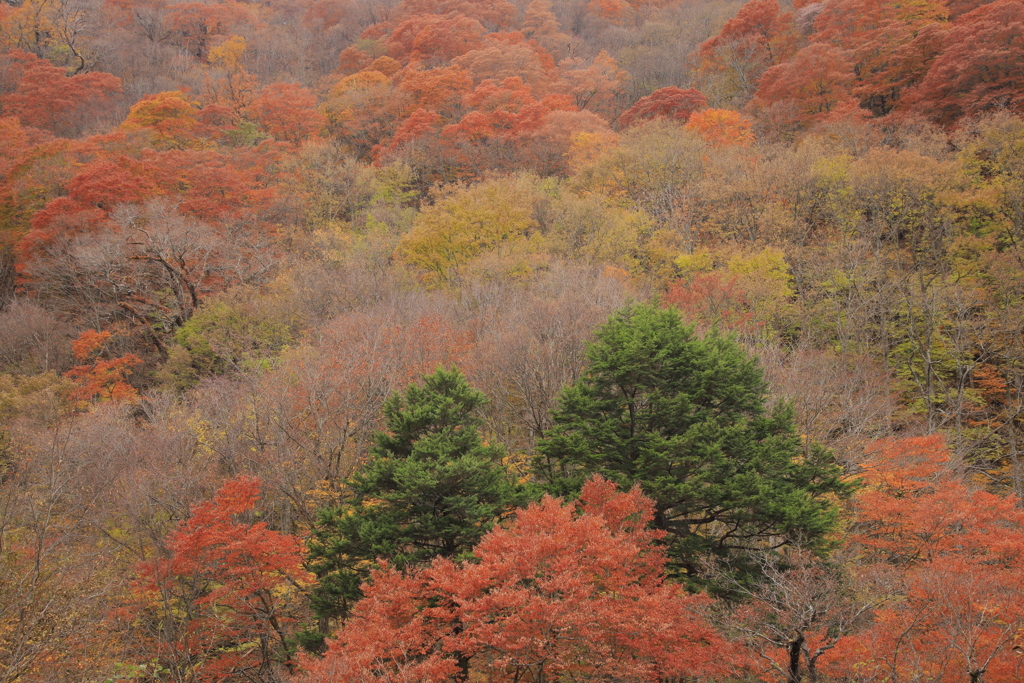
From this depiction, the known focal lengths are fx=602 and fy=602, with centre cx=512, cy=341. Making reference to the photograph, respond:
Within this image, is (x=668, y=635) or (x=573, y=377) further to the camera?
(x=573, y=377)

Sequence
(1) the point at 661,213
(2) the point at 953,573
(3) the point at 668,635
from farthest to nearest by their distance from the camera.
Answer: (1) the point at 661,213
(2) the point at 953,573
(3) the point at 668,635

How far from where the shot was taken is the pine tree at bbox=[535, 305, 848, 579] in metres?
15.3

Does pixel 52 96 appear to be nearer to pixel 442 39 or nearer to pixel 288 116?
pixel 288 116

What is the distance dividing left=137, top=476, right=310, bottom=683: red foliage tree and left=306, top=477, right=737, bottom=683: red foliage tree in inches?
119

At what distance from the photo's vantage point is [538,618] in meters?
11.1

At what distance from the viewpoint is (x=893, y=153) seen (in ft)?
90.1

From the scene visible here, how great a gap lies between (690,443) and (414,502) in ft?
23.7

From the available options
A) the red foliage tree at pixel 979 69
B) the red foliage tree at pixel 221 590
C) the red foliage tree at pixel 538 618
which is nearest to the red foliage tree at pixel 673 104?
the red foliage tree at pixel 979 69

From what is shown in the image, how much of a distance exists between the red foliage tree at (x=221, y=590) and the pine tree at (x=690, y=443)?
7.27m

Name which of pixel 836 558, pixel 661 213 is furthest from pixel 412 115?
pixel 836 558

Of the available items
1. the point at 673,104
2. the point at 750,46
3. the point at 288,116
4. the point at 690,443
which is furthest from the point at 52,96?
the point at 690,443

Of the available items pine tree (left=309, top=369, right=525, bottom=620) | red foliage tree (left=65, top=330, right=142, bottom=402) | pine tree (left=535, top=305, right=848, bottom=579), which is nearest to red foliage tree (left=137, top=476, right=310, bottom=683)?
pine tree (left=309, top=369, right=525, bottom=620)

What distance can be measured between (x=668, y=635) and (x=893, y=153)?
25.8m

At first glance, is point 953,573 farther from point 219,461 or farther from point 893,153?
point 893,153
